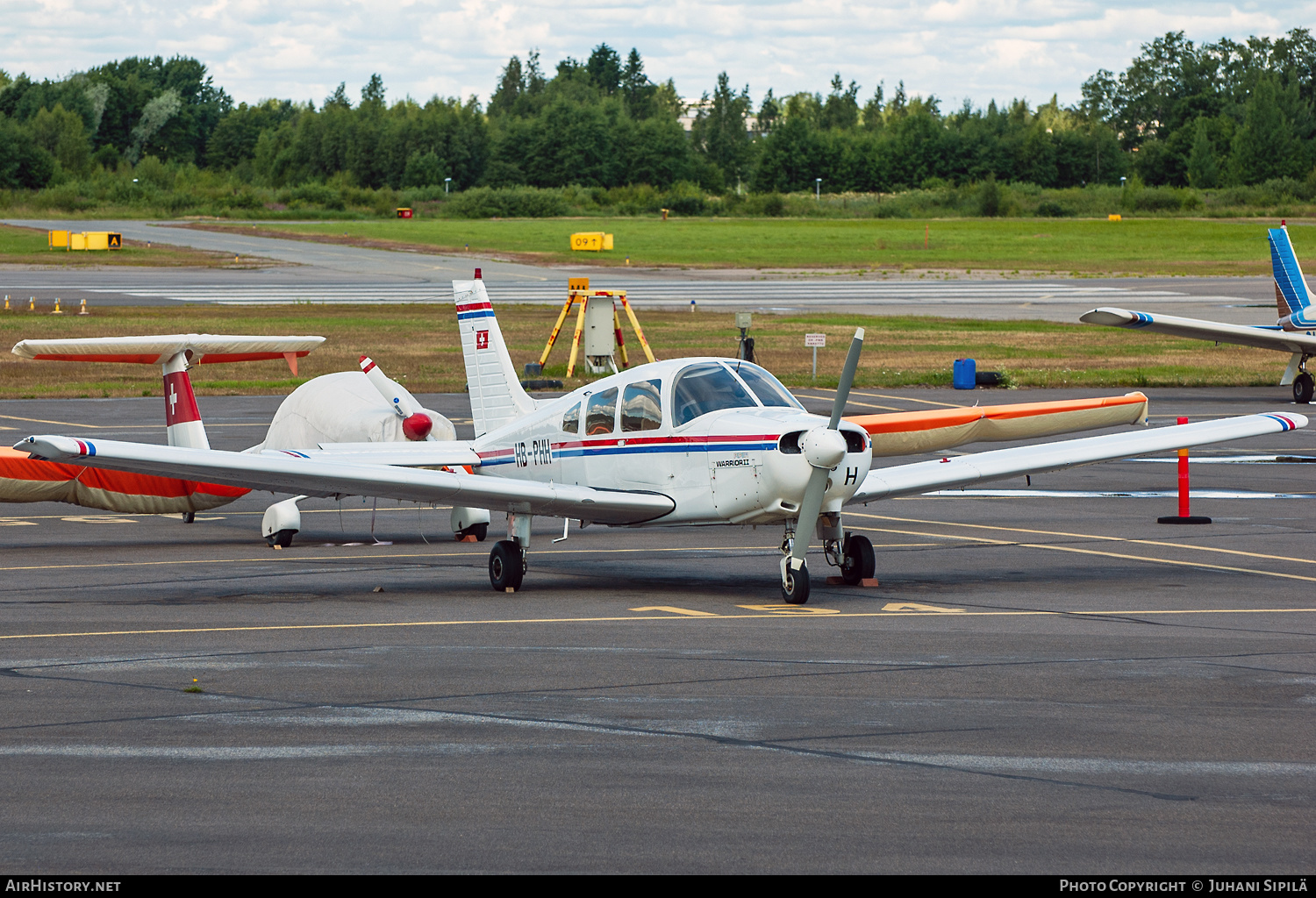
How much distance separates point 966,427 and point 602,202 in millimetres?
135165

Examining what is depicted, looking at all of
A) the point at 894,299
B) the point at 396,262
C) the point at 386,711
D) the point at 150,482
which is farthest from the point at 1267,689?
the point at 396,262

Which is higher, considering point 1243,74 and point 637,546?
point 1243,74

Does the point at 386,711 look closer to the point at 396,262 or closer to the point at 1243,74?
the point at 396,262

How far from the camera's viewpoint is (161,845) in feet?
22.6

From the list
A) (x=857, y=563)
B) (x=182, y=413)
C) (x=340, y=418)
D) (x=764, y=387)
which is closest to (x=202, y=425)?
(x=182, y=413)

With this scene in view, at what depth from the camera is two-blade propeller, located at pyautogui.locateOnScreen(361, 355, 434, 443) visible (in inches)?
706

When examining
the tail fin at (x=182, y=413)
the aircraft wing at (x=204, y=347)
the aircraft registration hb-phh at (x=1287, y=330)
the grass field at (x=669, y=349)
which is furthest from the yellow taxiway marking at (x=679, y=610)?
the grass field at (x=669, y=349)

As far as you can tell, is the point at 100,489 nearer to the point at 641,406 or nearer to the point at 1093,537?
the point at 641,406

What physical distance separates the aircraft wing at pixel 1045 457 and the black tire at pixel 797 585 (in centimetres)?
100

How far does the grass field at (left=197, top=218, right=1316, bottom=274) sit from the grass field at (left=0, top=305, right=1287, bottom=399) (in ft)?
102

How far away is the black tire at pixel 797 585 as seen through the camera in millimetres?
13242

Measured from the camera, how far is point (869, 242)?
101 metres

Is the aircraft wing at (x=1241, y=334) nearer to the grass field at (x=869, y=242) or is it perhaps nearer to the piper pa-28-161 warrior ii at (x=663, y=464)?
the piper pa-28-161 warrior ii at (x=663, y=464)

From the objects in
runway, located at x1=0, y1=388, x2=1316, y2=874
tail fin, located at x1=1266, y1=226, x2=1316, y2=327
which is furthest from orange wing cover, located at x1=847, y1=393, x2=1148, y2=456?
tail fin, located at x1=1266, y1=226, x2=1316, y2=327
